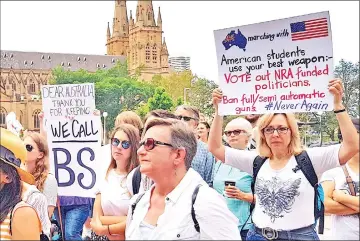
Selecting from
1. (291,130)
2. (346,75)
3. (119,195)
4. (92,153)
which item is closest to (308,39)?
(291,130)

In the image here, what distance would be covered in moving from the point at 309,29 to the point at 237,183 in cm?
142

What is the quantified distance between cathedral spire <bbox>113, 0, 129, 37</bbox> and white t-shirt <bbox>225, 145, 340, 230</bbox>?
332 feet

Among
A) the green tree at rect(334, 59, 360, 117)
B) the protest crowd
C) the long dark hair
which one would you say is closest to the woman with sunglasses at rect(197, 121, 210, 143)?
the protest crowd

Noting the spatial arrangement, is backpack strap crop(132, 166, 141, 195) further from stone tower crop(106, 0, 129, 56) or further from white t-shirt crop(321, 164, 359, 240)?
stone tower crop(106, 0, 129, 56)

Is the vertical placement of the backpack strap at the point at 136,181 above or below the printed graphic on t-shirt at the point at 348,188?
above

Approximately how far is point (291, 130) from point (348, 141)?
45 cm

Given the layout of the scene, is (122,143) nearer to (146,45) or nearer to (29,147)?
(29,147)

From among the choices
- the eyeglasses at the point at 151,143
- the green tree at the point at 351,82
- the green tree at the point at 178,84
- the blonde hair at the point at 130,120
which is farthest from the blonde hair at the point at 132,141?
the green tree at the point at 178,84

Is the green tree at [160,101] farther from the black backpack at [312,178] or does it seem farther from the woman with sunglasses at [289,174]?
the black backpack at [312,178]

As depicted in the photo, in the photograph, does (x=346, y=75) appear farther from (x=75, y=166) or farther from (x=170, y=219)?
(x=170, y=219)

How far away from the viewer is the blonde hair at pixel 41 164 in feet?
17.9

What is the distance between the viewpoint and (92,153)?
5828mm

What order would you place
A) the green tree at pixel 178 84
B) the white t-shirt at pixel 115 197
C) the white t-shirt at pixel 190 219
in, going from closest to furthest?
1. the white t-shirt at pixel 190 219
2. the white t-shirt at pixel 115 197
3. the green tree at pixel 178 84

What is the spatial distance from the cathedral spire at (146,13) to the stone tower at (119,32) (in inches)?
376
